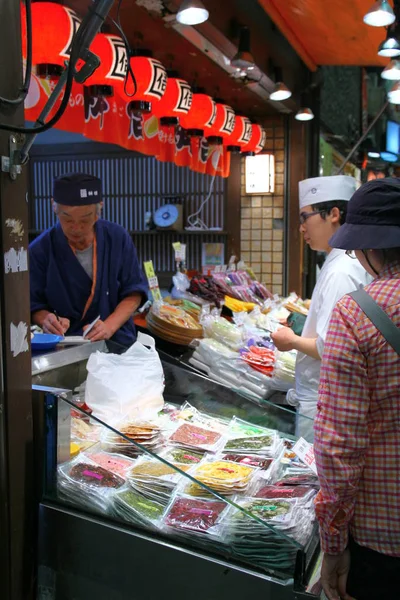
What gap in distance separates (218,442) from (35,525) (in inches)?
33.6

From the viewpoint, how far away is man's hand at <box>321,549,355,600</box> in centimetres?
167

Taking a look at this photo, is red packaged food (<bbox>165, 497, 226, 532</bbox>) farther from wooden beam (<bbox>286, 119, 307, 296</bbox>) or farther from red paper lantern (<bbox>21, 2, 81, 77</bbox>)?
wooden beam (<bbox>286, 119, 307, 296</bbox>)

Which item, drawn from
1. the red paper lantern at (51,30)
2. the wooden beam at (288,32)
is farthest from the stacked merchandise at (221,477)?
the wooden beam at (288,32)

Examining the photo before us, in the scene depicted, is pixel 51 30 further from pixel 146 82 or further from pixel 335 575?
pixel 335 575

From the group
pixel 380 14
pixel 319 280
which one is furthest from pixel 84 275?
pixel 380 14

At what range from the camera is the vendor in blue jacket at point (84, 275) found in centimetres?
363

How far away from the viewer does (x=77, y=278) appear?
146 inches

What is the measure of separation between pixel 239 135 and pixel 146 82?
9.45ft

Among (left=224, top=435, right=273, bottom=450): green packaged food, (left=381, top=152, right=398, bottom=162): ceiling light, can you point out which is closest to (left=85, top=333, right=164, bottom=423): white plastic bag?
(left=224, top=435, right=273, bottom=450): green packaged food

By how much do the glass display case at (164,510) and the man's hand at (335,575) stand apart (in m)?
0.08

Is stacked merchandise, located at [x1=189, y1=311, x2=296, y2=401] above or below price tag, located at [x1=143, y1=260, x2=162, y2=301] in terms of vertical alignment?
below

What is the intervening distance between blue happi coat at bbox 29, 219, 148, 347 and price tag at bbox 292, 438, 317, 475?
165 cm

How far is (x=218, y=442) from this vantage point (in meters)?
2.51

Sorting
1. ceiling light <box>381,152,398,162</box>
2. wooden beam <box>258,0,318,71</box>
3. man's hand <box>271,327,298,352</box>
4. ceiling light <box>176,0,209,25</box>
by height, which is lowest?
man's hand <box>271,327,298,352</box>
